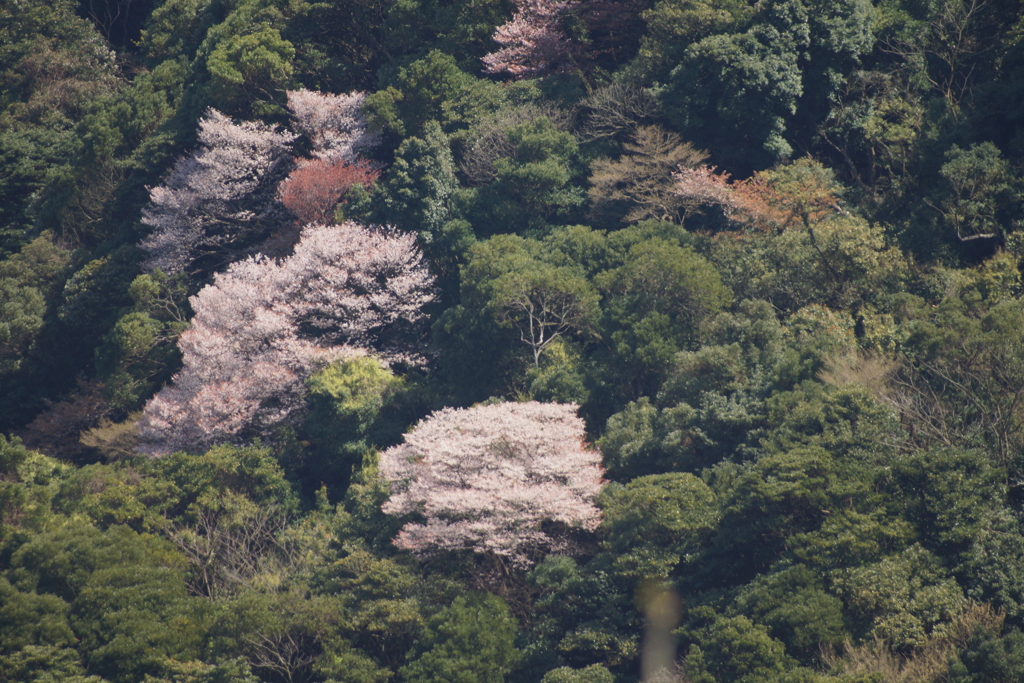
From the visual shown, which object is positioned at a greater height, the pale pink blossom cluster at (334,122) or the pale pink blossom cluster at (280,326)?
the pale pink blossom cluster at (334,122)

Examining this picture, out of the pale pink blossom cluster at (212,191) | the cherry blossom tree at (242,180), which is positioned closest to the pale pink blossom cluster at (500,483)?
the cherry blossom tree at (242,180)

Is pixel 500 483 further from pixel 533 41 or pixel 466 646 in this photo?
pixel 533 41

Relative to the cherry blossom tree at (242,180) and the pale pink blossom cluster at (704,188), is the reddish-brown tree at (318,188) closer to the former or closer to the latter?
the cherry blossom tree at (242,180)

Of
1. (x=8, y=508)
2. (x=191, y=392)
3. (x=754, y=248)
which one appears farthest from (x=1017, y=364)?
(x=8, y=508)

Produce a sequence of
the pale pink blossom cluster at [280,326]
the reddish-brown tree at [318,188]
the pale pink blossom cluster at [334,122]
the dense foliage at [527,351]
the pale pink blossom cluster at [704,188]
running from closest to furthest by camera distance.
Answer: the dense foliage at [527,351] < the pale pink blossom cluster at [704,188] < the pale pink blossom cluster at [280,326] < the reddish-brown tree at [318,188] < the pale pink blossom cluster at [334,122]

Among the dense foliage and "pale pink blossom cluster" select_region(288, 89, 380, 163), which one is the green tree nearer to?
the dense foliage

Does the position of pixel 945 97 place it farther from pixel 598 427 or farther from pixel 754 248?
pixel 598 427

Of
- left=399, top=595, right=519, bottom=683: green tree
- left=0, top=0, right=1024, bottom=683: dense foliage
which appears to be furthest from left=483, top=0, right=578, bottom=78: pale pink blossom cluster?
left=399, top=595, right=519, bottom=683: green tree
